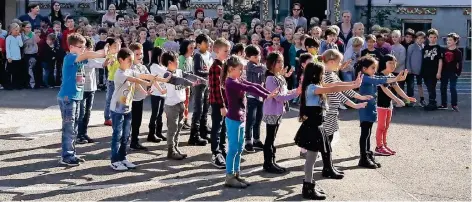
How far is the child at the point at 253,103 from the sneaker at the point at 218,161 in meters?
0.87

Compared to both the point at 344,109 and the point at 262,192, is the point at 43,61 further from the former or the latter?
the point at 262,192

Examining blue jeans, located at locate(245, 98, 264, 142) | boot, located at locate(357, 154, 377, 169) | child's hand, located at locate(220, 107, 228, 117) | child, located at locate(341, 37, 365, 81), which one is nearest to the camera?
child's hand, located at locate(220, 107, 228, 117)

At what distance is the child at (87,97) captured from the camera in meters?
9.69

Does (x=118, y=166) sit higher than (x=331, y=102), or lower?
lower

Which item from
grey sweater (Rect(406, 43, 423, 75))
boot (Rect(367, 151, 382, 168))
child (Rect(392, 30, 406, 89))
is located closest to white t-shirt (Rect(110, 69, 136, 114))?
boot (Rect(367, 151, 382, 168))

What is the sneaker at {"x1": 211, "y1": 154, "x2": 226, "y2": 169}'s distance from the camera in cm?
873

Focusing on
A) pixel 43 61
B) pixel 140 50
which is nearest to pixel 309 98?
pixel 140 50

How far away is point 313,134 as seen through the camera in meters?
7.45

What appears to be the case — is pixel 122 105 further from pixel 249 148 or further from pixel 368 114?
pixel 368 114

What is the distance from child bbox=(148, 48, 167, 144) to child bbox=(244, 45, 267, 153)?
3.67 ft

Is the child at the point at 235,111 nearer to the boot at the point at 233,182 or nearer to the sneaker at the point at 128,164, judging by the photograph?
the boot at the point at 233,182

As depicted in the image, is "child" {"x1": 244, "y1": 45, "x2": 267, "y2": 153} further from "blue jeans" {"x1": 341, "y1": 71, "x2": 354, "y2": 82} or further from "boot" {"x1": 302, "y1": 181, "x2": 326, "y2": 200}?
"blue jeans" {"x1": 341, "y1": 71, "x2": 354, "y2": 82}

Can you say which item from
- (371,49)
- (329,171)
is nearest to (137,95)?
(329,171)

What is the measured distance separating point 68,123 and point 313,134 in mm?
3019
